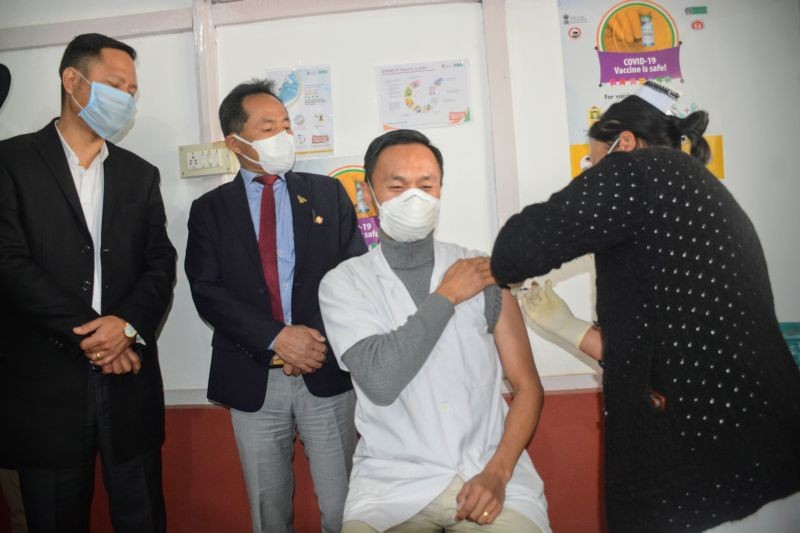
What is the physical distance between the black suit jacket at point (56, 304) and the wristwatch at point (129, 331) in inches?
0.8

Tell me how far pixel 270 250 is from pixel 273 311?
0.22m

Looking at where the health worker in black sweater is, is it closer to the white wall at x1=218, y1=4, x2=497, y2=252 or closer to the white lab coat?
the white lab coat

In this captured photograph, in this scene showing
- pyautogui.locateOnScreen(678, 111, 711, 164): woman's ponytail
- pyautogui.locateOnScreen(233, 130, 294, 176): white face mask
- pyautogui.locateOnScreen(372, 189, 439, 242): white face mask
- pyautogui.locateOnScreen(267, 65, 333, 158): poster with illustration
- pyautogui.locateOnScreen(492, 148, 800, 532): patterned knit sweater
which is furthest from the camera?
pyautogui.locateOnScreen(267, 65, 333, 158): poster with illustration

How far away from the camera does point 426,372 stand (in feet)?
4.97

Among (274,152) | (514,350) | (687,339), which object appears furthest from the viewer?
(274,152)

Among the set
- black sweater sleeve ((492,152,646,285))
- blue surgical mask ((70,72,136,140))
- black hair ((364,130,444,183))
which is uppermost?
blue surgical mask ((70,72,136,140))

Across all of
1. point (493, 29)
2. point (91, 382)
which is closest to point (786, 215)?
point (493, 29)

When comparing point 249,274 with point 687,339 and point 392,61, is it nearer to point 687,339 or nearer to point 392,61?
point 392,61

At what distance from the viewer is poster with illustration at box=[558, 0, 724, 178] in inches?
91.7

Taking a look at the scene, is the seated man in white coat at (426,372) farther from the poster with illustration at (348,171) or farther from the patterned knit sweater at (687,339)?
the poster with illustration at (348,171)

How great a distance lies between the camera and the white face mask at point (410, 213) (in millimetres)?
1589

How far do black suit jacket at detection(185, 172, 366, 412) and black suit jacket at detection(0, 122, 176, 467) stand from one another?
213mm

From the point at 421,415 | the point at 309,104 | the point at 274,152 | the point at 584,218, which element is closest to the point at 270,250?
the point at 274,152

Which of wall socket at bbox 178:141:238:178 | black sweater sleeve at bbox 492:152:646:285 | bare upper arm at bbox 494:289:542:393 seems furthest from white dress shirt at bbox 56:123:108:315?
black sweater sleeve at bbox 492:152:646:285
